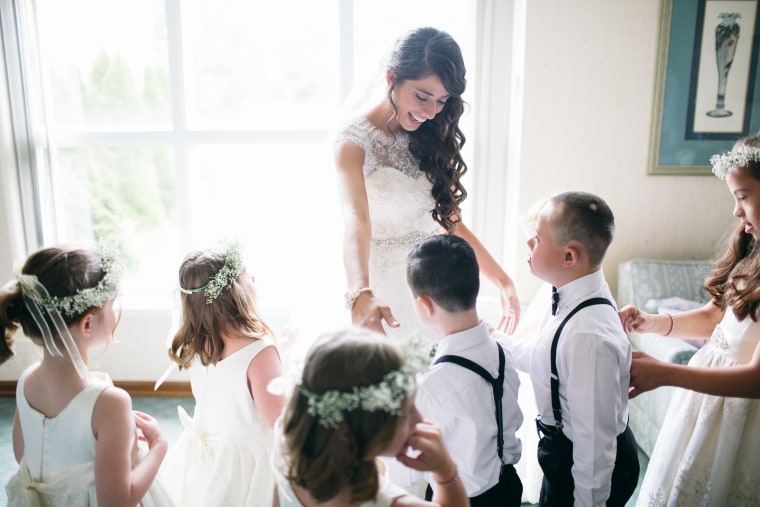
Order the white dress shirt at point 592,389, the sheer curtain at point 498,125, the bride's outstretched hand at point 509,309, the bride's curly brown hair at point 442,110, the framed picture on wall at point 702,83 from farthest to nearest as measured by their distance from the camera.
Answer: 1. the sheer curtain at point 498,125
2. the framed picture on wall at point 702,83
3. the bride's outstretched hand at point 509,309
4. the bride's curly brown hair at point 442,110
5. the white dress shirt at point 592,389

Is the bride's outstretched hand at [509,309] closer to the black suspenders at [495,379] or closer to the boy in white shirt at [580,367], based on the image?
the boy in white shirt at [580,367]

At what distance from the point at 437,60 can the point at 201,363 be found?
115 centimetres

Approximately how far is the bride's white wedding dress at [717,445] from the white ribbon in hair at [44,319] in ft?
5.48

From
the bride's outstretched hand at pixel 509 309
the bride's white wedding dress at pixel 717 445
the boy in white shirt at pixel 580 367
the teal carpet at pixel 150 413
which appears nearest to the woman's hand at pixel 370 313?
the boy in white shirt at pixel 580 367

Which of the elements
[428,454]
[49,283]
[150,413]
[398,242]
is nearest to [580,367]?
[428,454]

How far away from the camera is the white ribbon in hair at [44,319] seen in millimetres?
1257

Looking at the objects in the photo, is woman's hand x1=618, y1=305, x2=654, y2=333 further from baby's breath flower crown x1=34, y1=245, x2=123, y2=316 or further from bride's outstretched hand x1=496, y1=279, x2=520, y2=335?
baby's breath flower crown x1=34, y1=245, x2=123, y2=316

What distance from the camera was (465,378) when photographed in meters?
1.31

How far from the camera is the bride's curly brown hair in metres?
1.72

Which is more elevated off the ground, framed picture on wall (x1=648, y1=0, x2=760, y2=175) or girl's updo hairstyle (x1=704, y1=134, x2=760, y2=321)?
framed picture on wall (x1=648, y1=0, x2=760, y2=175)

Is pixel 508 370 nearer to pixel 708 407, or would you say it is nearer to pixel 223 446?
pixel 708 407

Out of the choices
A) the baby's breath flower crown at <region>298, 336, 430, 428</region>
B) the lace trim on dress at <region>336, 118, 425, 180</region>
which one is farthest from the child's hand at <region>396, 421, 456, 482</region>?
the lace trim on dress at <region>336, 118, 425, 180</region>

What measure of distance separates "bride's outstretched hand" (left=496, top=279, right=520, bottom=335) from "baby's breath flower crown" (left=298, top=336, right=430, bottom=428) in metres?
1.03

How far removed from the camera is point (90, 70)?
3.47m
